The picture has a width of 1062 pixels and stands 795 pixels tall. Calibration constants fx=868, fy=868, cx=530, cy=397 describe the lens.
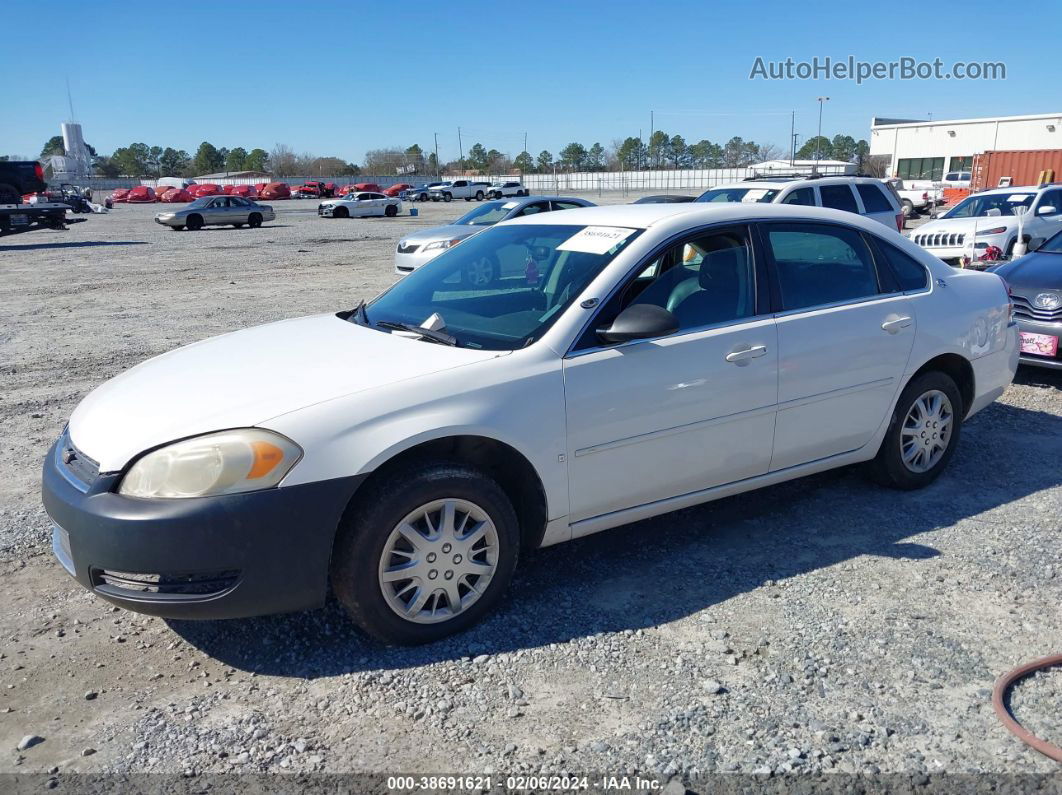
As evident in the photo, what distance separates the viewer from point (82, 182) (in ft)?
277

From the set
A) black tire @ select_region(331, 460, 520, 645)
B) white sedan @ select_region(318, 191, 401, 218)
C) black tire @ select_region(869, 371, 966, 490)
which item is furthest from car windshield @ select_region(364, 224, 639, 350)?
white sedan @ select_region(318, 191, 401, 218)

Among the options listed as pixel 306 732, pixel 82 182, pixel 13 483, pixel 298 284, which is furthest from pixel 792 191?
pixel 82 182

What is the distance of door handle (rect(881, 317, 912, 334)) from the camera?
465 cm

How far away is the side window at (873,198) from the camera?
13297mm

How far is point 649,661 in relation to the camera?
11.1 ft

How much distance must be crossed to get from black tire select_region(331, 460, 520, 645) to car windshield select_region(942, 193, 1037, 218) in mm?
15287

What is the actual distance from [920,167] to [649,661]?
248 feet

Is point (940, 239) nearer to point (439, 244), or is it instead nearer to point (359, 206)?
point (439, 244)

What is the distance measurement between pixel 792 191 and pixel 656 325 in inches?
384

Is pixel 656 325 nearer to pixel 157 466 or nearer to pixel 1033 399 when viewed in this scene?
pixel 157 466

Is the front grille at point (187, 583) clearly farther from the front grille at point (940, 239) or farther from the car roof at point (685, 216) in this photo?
the front grille at point (940, 239)

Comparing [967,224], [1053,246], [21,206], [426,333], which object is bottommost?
[967,224]

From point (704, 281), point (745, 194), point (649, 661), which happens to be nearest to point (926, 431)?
point (704, 281)

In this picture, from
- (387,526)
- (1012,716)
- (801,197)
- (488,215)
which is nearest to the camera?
(1012,716)
